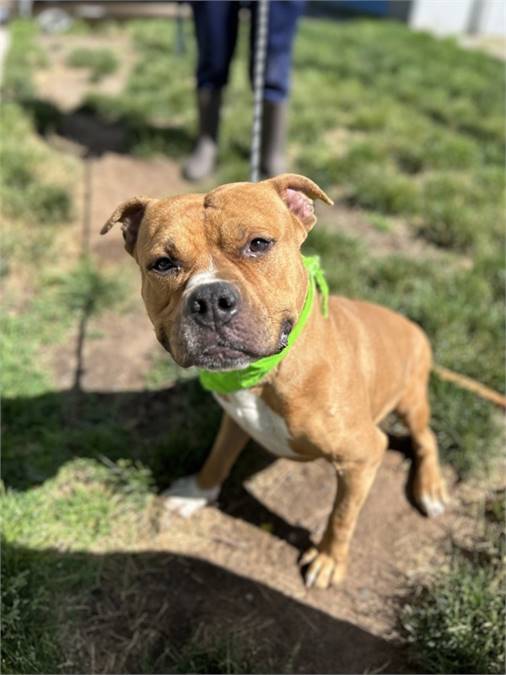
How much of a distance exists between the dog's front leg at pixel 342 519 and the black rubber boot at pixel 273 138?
3.73 meters

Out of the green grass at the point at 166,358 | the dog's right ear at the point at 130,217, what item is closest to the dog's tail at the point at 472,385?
the green grass at the point at 166,358

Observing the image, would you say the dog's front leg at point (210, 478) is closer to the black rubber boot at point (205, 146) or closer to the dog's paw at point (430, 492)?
the dog's paw at point (430, 492)

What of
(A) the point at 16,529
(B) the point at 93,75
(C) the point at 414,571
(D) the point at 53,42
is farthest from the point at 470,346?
(D) the point at 53,42

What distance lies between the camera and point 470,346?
14.1 feet

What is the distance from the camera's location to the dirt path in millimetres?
2887

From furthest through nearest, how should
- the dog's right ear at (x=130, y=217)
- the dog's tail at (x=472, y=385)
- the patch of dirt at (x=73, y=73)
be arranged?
the patch of dirt at (x=73, y=73) < the dog's tail at (x=472, y=385) < the dog's right ear at (x=130, y=217)

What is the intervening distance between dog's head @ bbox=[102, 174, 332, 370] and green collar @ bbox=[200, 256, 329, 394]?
11 centimetres

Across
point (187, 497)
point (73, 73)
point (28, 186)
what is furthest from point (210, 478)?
point (73, 73)

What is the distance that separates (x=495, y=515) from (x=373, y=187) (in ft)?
11.6

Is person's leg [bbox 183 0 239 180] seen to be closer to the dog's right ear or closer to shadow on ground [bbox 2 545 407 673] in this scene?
the dog's right ear

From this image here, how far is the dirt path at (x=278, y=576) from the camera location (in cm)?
289

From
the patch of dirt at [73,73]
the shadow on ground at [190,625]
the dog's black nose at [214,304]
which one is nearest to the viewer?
the dog's black nose at [214,304]

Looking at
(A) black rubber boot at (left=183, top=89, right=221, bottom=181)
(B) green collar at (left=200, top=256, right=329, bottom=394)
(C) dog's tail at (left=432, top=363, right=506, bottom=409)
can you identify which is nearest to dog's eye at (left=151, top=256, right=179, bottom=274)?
(B) green collar at (left=200, top=256, right=329, bottom=394)

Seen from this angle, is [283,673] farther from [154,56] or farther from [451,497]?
[154,56]
